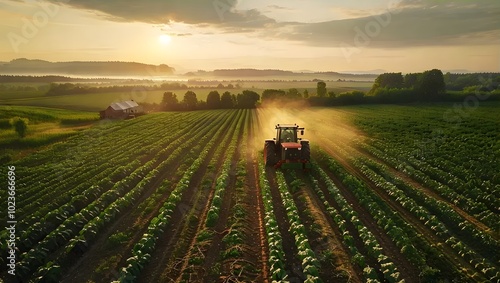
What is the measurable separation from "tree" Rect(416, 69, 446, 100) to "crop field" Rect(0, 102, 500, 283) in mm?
69961

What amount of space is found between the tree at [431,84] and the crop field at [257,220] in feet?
230

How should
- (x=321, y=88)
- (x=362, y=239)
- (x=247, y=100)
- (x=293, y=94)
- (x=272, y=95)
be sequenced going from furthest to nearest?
(x=321, y=88) → (x=293, y=94) → (x=247, y=100) → (x=272, y=95) → (x=362, y=239)

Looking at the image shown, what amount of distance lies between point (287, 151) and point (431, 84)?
272ft

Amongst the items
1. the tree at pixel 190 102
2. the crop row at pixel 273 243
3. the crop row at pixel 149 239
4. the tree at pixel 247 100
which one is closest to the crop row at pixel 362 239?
the crop row at pixel 273 243

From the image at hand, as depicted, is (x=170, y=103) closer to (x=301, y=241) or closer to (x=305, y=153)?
(x=305, y=153)

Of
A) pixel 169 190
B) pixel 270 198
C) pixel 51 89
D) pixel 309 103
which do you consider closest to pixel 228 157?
pixel 169 190

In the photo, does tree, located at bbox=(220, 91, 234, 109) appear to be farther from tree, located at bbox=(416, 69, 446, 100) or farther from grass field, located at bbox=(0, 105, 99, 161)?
tree, located at bbox=(416, 69, 446, 100)

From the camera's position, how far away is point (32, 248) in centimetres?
1191

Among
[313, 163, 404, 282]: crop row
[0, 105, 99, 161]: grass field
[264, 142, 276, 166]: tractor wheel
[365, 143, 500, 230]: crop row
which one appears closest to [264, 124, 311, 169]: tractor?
[264, 142, 276, 166]: tractor wheel

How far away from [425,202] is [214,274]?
11545 millimetres

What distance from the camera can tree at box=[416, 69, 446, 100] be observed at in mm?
87775

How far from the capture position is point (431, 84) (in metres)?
88.4

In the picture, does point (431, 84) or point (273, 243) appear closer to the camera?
point (273, 243)

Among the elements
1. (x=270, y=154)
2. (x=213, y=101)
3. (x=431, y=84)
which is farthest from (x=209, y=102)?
(x=270, y=154)
